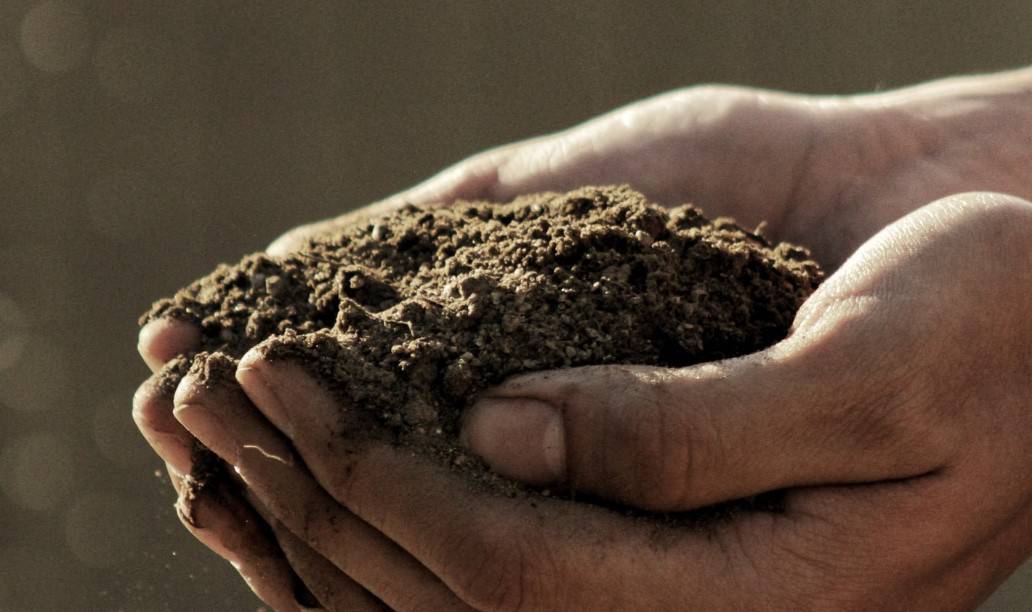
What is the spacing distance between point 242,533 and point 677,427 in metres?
0.70

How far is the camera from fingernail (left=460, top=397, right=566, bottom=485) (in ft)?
4.42

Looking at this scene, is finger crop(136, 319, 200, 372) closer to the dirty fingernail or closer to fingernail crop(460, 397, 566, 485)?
the dirty fingernail

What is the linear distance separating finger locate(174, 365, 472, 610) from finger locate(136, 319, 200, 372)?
0.31 metres

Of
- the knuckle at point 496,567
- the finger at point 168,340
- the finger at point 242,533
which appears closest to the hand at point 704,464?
the knuckle at point 496,567

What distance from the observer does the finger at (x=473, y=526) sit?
4.28 ft

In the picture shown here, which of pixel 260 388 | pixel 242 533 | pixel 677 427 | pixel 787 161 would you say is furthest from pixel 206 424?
pixel 787 161

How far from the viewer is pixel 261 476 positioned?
1.37 metres

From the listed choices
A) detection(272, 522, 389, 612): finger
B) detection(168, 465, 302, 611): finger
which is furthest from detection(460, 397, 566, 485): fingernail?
detection(168, 465, 302, 611): finger

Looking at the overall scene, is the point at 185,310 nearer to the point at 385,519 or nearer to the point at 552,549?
the point at 385,519

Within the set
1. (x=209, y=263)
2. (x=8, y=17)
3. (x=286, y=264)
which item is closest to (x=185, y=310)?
(x=286, y=264)

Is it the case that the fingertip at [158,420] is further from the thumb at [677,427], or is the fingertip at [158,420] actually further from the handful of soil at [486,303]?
the thumb at [677,427]

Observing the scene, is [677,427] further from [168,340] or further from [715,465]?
[168,340]

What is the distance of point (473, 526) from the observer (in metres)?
1.30

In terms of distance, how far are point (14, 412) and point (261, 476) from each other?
10.8ft
